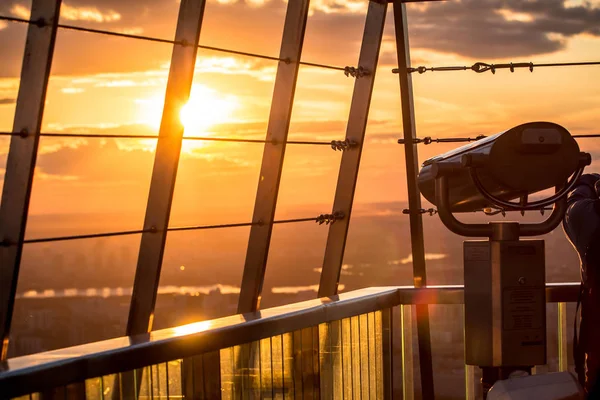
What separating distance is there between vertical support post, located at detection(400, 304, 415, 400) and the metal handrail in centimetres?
9

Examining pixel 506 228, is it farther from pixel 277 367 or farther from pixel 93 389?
pixel 93 389

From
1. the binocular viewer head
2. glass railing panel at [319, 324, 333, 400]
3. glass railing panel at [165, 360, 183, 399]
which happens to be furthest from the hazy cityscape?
the binocular viewer head

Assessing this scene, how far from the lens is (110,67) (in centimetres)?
352

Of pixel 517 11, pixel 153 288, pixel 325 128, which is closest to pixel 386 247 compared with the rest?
pixel 325 128

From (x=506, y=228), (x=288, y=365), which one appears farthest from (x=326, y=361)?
(x=506, y=228)

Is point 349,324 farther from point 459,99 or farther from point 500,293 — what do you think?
point 459,99

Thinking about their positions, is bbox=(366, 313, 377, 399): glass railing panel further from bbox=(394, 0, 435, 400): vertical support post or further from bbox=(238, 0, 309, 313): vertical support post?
bbox=(394, 0, 435, 400): vertical support post

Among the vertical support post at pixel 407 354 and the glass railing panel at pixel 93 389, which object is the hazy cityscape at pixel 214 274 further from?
the glass railing panel at pixel 93 389

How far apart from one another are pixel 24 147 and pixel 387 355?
1868 mm

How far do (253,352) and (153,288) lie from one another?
1.34 feet

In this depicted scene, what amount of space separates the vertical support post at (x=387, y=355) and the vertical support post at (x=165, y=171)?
3.66 ft

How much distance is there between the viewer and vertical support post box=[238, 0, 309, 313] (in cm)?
374

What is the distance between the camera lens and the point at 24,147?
2.62 meters

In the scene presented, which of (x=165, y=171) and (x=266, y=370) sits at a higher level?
(x=165, y=171)
